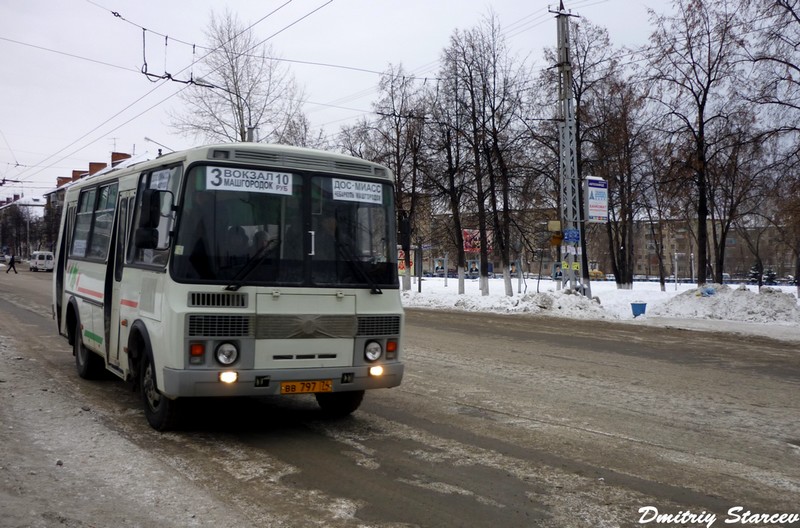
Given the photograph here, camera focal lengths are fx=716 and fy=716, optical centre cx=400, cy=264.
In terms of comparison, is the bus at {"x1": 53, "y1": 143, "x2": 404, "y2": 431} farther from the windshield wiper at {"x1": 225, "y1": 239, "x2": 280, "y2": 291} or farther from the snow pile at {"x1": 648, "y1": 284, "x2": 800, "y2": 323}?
the snow pile at {"x1": 648, "y1": 284, "x2": 800, "y2": 323}

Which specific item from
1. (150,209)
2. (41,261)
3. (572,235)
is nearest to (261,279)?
(150,209)

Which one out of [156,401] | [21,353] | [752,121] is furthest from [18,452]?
[752,121]

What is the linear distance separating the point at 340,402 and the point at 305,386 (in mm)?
1201

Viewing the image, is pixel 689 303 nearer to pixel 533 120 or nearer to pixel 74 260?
pixel 533 120

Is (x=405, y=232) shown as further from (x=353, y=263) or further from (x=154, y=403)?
(x=154, y=403)

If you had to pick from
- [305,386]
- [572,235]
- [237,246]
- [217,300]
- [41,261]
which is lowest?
[305,386]

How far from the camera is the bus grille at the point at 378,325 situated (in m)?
7.12

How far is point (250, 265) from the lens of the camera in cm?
670

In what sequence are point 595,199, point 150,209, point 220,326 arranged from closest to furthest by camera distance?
point 220,326
point 150,209
point 595,199

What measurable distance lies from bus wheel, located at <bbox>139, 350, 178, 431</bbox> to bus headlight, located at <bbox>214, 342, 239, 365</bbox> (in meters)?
0.85

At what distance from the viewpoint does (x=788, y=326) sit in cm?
1936

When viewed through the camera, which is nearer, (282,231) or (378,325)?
(282,231)

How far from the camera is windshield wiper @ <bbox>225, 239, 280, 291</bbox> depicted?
6.55 metres

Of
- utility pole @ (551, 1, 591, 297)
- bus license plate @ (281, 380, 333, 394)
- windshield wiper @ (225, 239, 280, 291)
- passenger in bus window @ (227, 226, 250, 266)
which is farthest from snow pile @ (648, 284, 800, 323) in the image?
passenger in bus window @ (227, 226, 250, 266)
